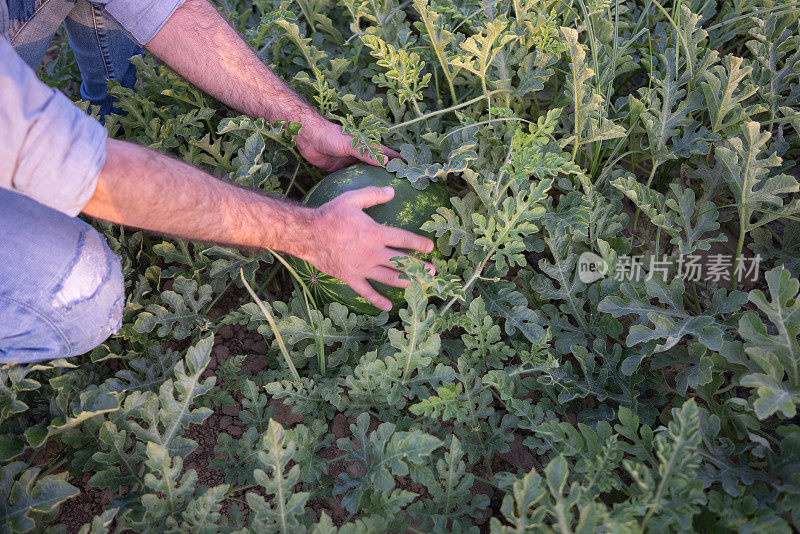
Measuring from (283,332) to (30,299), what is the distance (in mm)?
904

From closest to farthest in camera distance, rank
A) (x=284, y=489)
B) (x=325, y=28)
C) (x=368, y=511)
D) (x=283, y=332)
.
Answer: (x=284, y=489)
(x=368, y=511)
(x=283, y=332)
(x=325, y=28)

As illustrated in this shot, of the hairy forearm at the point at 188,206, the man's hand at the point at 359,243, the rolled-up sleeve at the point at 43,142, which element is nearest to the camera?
the rolled-up sleeve at the point at 43,142

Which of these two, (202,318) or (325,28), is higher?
(325,28)

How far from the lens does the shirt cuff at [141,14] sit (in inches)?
104

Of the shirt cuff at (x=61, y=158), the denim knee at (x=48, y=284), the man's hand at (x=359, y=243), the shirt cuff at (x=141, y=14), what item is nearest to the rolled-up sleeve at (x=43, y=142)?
the shirt cuff at (x=61, y=158)

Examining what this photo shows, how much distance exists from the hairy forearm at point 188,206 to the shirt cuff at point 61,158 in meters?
0.07

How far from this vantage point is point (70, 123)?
177cm

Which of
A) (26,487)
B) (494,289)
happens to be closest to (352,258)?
(494,289)

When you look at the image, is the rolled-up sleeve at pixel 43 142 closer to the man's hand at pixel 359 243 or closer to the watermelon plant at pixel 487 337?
the watermelon plant at pixel 487 337

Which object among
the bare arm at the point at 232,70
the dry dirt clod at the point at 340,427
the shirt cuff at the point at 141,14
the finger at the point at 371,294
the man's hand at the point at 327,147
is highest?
the shirt cuff at the point at 141,14

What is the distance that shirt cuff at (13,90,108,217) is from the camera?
5.61ft

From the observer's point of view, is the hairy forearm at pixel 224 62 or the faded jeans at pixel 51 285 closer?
the faded jeans at pixel 51 285

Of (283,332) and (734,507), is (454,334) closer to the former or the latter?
(283,332)

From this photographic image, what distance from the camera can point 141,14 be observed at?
267 centimetres
